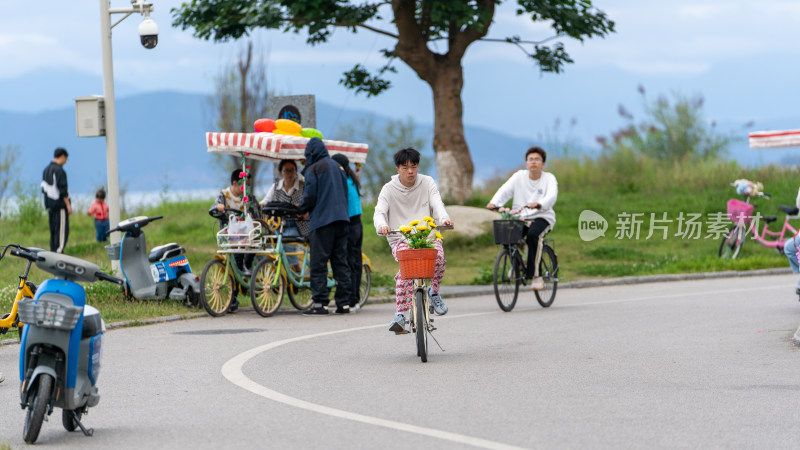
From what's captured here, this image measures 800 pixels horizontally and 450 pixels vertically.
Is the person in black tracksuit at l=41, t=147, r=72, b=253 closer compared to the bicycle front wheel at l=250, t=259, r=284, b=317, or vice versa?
the bicycle front wheel at l=250, t=259, r=284, b=317

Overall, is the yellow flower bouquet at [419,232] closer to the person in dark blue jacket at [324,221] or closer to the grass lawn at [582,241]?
the person in dark blue jacket at [324,221]

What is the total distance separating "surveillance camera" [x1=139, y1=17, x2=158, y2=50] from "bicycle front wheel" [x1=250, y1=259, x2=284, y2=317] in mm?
4433

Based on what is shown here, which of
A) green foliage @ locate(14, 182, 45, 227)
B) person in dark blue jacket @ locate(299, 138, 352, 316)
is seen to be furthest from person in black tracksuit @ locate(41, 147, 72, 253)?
person in dark blue jacket @ locate(299, 138, 352, 316)

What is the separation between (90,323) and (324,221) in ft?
26.3

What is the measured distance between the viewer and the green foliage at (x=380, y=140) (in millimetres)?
49000

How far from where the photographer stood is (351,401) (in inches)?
333

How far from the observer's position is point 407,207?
11461 millimetres

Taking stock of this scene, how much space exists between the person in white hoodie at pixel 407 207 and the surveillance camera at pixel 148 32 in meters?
7.41

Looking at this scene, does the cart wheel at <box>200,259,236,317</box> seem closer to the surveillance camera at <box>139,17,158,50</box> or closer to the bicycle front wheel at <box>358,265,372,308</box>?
the bicycle front wheel at <box>358,265,372,308</box>

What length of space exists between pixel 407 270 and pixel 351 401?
7.45ft

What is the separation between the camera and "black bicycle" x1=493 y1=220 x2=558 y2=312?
15.2 metres

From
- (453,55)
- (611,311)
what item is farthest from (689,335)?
(453,55)

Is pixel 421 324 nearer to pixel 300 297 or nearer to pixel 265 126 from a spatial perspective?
pixel 300 297

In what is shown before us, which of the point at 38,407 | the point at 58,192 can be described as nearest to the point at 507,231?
the point at 38,407
